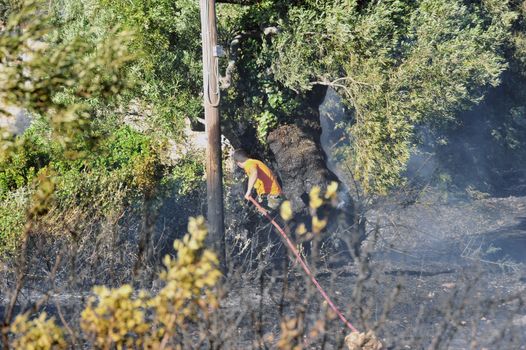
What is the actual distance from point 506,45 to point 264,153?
8.84 meters

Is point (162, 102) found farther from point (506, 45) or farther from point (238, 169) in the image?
point (506, 45)

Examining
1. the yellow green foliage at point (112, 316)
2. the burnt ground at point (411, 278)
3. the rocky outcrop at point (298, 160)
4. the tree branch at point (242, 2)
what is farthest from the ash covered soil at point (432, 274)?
the tree branch at point (242, 2)

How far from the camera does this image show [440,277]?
1359 centimetres

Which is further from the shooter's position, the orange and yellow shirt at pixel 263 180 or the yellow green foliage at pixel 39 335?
the orange and yellow shirt at pixel 263 180

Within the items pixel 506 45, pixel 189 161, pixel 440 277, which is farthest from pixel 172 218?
pixel 506 45

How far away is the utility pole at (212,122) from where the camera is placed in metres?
11.3

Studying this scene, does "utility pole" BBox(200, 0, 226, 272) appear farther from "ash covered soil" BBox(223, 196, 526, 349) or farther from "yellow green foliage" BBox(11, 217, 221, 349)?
"yellow green foliage" BBox(11, 217, 221, 349)

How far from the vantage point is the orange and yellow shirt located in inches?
507

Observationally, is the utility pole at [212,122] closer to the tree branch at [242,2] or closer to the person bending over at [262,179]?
the person bending over at [262,179]

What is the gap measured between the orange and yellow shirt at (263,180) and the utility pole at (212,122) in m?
1.10

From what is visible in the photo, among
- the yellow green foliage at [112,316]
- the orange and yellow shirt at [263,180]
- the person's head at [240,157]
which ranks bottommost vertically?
the orange and yellow shirt at [263,180]

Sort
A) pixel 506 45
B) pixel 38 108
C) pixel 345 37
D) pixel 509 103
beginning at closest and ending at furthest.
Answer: pixel 38 108, pixel 345 37, pixel 506 45, pixel 509 103

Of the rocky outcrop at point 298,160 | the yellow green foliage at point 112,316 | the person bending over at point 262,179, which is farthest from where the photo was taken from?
the rocky outcrop at point 298,160

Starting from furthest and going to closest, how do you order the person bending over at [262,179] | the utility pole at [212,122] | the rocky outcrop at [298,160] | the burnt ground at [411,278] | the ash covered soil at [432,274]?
the rocky outcrop at [298,160], the person bending over at [262,179], the utility pole at [212,122], the ash covered soil at [432,274], the burnt ground at [411,278]
